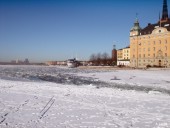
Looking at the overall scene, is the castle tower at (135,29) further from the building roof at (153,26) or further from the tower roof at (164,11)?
the tower roof at (164,11)

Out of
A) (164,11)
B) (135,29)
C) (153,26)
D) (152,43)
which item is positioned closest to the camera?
(152,43)

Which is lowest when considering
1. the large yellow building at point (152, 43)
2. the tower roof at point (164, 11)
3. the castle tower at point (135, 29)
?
the large yellow building at point (152, 43)

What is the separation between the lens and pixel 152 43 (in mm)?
93125

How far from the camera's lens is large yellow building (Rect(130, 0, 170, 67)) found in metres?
88.0

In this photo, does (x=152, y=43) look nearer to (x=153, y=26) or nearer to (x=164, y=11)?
(x=153, y=26)

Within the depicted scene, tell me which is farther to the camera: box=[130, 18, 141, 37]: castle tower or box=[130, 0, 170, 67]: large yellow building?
box=[130, 18, 141, 37]: castle tower

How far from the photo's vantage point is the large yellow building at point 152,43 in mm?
88000

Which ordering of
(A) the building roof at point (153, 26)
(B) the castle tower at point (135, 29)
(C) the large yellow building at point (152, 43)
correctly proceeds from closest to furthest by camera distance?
(C) the large yellow building at point (152, 43) < (A) the building roof at point (153, 26) < (B) the castle tower at point (135, 29)

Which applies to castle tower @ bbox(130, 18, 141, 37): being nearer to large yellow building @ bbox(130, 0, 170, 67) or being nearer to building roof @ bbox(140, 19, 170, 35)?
large yellow building @ bbox(130, 0, 170, 67)

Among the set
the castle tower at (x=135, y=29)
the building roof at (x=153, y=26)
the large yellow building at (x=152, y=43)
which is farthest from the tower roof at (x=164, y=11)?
the castle tower at (x=135, y=29)

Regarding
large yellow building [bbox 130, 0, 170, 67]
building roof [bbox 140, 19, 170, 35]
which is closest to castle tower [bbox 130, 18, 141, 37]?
large yellow building [bbox 130, 0, 170, 67]

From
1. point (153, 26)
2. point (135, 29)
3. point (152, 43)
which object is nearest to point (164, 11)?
point (153, 26)

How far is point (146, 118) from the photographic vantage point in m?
9.77

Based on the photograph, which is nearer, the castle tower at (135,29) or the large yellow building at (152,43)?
the large yellow building at (152,43)
